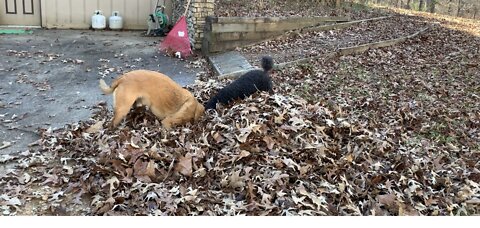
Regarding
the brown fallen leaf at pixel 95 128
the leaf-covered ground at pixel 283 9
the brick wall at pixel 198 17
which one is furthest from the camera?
the leaf-covered ground at pixel 283 9

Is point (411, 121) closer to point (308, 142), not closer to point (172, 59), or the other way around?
point (308, 142)

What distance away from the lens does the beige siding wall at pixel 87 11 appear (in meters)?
11.0

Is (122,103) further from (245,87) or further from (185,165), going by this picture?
(245,87)

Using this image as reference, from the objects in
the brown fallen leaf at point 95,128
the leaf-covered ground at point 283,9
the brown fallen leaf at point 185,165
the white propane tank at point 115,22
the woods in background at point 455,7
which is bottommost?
the brown fallen leaf at point 95,128

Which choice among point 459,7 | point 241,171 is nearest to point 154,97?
point 241,171

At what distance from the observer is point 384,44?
29.5 ft

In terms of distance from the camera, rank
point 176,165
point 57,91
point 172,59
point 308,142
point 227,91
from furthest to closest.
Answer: point 172,59, point 57,91, point 227,91, point 308,142, point 176,165

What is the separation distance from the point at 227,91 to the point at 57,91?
287 centimetres

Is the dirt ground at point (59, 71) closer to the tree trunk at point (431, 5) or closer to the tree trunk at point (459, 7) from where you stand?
the tree trunk at point (431, 5)

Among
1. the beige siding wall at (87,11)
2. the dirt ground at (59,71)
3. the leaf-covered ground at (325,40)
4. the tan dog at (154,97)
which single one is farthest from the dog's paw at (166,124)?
the beige siding wall at (87,11)

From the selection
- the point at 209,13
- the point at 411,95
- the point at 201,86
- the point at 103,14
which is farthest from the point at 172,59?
the point at 411,95

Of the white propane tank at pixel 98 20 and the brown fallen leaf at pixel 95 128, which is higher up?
the white propane tank at pixel 98 20

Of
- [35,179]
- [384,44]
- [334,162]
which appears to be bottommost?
[35,179]

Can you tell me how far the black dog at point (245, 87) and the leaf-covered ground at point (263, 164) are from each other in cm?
13
